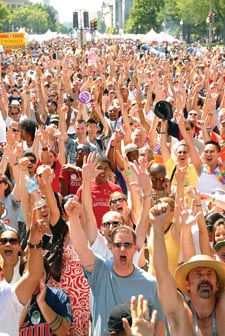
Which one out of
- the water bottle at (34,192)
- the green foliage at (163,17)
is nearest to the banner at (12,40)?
the water bottle at (34,192)

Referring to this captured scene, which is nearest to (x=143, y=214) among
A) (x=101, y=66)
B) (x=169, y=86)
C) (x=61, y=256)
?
(x=61, y=256)

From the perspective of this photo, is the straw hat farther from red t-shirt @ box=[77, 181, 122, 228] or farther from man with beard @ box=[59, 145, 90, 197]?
man with beard @ box=[59, 145, 90, 197]

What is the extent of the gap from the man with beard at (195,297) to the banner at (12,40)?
39.0 metres

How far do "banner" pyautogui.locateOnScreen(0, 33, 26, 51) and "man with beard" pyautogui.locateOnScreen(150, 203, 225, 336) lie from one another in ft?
128

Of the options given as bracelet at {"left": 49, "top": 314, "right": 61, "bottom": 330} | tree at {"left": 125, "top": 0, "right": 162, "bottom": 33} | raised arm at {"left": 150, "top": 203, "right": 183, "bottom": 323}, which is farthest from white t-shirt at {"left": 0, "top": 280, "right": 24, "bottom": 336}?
tree at {"left": 125, "top": 0, "right": 162, "bottom": 33}

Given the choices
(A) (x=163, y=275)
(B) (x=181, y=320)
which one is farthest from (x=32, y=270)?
(B) (x=181, y=320)

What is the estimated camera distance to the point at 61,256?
584 centimetres

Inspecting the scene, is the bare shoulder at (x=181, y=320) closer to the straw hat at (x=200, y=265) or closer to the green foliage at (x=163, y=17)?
the straw hat at (x=200, y=265)

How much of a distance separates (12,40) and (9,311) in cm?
3895

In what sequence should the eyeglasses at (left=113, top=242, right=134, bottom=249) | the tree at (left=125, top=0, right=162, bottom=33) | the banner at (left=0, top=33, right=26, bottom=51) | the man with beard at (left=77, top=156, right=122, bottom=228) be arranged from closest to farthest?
1. the eyeglasses at (left=113, top=242, right=134, bottom=249)
2. the man with beard at (left=77, top=156, right=122, bottom=228)
3. the banner at (left=0, top=33, right=26, bottom=51)
4. the tree at (left=125, top=0, right=162, bottom=33)

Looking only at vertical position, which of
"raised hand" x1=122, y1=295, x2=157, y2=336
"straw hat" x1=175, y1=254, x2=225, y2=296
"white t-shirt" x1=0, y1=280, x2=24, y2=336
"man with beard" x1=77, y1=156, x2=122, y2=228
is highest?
"raised hand" x1=122, y1=295, x2=157, y2=336

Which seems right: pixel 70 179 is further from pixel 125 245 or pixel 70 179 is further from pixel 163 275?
pixel 163 275

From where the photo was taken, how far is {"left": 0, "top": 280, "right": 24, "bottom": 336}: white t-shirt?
182 inches

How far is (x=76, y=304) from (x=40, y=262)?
Answer: 2.71 feet
